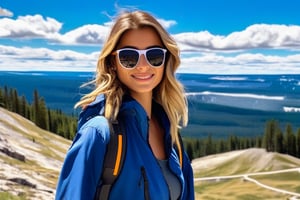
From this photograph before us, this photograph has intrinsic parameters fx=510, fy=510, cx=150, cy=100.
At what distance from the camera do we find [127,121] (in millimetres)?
4105

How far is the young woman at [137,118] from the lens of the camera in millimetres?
3736

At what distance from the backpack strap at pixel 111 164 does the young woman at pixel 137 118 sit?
0.04 m

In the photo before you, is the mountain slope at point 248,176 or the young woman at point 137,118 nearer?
the young woman at point 137,118

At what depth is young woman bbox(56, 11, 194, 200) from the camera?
12.3 ft

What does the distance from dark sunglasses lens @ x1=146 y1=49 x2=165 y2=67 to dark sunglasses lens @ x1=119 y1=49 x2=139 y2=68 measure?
0.39ft

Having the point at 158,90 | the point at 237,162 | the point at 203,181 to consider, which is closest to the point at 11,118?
the point at 203,181

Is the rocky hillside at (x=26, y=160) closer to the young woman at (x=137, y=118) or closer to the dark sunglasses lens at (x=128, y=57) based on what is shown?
the young woman at (x=137, y=118)

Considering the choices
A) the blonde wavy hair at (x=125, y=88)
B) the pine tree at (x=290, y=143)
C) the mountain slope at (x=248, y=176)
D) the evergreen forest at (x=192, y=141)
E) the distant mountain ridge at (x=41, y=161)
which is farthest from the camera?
the pine tree at (x=290, y=143)

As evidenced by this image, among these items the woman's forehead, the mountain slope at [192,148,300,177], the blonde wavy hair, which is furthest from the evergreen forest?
the woman's forehead

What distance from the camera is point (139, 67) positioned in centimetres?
470

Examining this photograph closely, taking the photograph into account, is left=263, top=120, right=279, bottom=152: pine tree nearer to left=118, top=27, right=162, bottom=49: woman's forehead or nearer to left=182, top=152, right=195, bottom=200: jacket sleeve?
left=182, top=152, right=195, bottom=200: jacket sleeve

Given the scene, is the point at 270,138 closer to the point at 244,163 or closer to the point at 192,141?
the point at 244,163

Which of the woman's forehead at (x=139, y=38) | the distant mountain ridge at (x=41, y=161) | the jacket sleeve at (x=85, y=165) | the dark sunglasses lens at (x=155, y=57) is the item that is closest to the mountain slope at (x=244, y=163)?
the distant mountain ridge at (x=41, y=161)

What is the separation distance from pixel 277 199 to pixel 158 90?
279 feet
